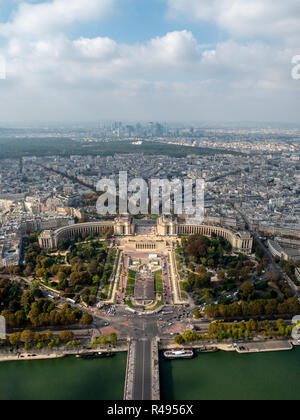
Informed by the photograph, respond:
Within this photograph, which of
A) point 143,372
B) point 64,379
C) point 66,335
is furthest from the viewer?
point 66,335

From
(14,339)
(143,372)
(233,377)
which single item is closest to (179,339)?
(143,372)

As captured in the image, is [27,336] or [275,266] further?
[275,266]

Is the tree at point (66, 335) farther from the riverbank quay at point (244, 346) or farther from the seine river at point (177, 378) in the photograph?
the riverbank quay at point (244, 346)

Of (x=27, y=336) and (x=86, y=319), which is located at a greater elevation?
(x=86, y=319)

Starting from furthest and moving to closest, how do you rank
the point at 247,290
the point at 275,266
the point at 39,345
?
the point at 275,266 < the point at 247,290 < the point at 39,345

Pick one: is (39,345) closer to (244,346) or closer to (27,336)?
(27,336)

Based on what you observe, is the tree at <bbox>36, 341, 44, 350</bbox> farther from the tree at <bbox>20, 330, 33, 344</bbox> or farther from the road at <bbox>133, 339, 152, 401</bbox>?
the road at <bbox>133, 339, 152, 401</bbox>
